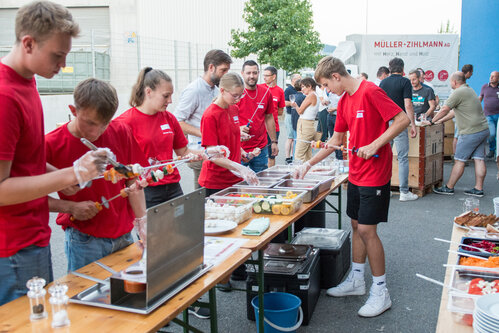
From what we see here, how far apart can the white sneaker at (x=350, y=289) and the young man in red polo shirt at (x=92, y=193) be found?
1.91 metres

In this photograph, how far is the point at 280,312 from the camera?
9.53ft

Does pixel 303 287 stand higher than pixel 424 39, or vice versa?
pixel 424 39

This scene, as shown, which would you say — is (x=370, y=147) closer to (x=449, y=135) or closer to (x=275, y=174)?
(x=275, y=174)

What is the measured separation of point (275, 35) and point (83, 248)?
681 inches

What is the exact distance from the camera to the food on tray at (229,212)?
274 cm

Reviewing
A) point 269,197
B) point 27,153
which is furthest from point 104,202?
point 269,197

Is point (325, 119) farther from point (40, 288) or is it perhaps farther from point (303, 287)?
point (40, 288)

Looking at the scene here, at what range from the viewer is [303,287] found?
3182mm

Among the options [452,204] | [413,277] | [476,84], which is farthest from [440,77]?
Result: [413,277]

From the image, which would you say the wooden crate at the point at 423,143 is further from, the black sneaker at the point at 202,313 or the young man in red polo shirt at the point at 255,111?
the black sneaker at the point at 202,313

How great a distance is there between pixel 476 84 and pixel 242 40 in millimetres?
10423

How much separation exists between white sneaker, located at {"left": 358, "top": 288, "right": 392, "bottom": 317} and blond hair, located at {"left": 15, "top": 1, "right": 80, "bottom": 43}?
2.64m

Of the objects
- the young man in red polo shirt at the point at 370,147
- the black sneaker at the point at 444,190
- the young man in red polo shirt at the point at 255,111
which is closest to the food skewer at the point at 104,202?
the young man in red polo shirt at the point at 370,147

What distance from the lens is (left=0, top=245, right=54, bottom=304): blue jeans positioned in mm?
1728
